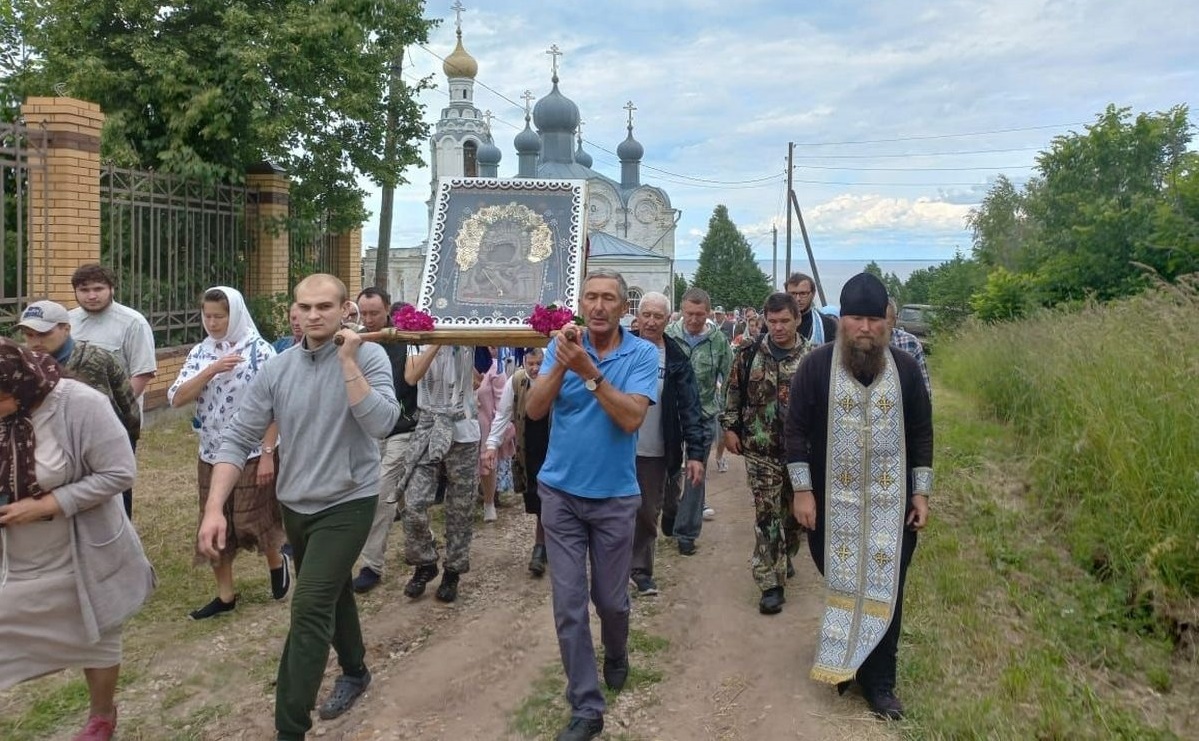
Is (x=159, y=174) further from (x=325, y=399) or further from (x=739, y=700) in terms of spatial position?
(x=739, y=700)

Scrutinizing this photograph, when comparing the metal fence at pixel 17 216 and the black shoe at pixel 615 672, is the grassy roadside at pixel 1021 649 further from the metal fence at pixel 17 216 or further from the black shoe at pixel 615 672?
the metal fence at pixel 17 216

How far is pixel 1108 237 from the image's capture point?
1566cm

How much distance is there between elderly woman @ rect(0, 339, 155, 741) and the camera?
323cm

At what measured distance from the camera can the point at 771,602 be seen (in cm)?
528

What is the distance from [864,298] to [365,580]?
3394 millimetres

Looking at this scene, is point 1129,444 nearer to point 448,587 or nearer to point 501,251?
point 501,251

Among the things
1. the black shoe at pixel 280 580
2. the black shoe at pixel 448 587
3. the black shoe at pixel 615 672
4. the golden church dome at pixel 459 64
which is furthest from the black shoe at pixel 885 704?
the golden church dome at pixel 459 64

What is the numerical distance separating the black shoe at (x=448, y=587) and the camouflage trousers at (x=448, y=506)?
0.04 meters

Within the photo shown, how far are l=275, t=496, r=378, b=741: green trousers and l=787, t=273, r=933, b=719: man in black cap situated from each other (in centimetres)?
190

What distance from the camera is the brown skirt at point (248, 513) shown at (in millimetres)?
5078

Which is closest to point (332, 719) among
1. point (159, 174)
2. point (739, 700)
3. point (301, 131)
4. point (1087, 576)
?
point (739, 700)

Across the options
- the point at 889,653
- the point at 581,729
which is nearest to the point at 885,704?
the point at 889,653

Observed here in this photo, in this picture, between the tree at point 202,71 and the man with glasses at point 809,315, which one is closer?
the man with glasses at point 809,315

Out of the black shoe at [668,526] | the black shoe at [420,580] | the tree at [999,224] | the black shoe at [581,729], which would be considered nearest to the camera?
the black shoe at [581,729]
